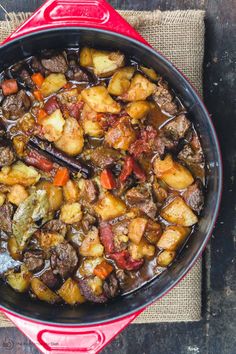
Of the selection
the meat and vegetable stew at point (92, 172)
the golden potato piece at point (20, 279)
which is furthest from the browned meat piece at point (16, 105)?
the golden potato piece at point (20, 279)

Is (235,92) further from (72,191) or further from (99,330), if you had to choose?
(99,330)

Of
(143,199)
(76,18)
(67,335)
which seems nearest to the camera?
(76,18)

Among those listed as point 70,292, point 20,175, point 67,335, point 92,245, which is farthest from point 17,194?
point 67,335

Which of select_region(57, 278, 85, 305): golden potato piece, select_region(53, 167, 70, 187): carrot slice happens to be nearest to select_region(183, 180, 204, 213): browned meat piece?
select_region(53, 167, 70, 187): carrot slice

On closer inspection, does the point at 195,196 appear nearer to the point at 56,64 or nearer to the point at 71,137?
Result: the point at 71,137

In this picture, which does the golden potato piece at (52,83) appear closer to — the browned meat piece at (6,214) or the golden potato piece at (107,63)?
the golden potato piece at (107,63)

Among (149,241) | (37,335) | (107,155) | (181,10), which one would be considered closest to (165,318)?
(149,241)

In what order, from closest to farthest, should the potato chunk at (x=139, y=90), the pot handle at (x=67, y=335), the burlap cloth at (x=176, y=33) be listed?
1. the pot handle at (x=67, y=335)
2. the potato chunk at (x=139, y=90)
3. the burlap cloth at (x=176, y=33)
